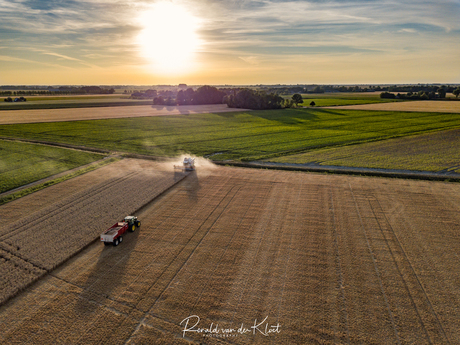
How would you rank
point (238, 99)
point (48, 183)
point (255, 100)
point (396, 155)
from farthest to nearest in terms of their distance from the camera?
point (238, 99) < point (255, 100) < point (396, 155) < point (48, 183)

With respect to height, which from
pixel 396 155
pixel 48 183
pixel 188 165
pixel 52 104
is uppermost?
pixel 52 104

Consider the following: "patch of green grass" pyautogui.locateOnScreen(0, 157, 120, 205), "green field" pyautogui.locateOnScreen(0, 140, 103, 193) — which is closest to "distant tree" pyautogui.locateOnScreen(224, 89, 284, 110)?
"green field" pyautogui.locateOnScreen(0, 140, 103, 193)

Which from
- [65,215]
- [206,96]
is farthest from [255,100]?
[65,215]

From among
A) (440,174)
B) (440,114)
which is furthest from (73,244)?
(440,114)

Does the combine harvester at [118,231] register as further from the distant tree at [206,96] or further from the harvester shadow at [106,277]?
the distant tree at [206,96]

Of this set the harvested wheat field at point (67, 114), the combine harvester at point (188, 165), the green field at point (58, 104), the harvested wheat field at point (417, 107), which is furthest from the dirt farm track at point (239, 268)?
the green field at point (58, 104)

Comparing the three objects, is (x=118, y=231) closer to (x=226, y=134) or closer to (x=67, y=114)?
(x=226, y=134)

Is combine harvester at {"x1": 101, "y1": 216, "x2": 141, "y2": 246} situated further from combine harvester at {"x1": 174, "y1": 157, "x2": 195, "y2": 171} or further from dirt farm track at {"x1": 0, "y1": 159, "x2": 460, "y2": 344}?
combine harvester at {"x1": 174, "y1": 157, "x2": 195, "y2": 171}
